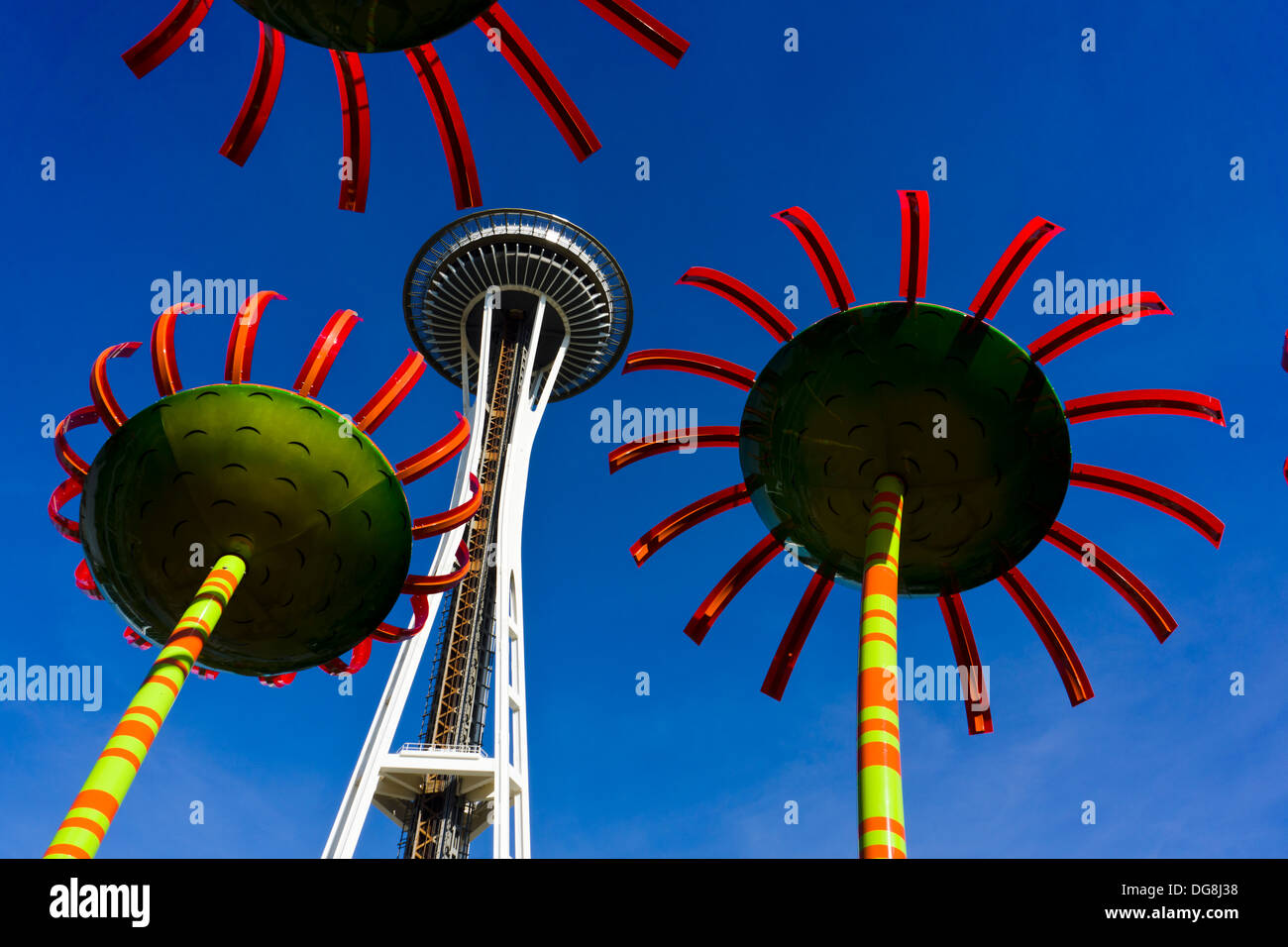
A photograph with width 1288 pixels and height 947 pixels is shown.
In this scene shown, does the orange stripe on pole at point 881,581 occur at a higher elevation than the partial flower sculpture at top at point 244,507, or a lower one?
lower

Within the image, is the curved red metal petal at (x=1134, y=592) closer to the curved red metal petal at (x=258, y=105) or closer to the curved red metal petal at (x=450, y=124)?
the curved red metal petal at (x=450, y=124)

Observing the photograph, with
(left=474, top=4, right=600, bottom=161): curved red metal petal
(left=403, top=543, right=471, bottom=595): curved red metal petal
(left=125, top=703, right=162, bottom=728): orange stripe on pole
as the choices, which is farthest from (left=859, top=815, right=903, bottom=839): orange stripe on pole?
(left=474, top=4, right=600, bottom=161): curved red metal petal

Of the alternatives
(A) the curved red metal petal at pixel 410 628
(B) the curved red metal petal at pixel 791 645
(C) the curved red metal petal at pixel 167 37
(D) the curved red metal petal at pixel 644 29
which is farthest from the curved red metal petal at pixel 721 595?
(C) the curved red metal petal at pixel 167 37

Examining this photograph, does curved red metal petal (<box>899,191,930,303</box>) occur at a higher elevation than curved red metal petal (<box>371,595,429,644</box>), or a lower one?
higher

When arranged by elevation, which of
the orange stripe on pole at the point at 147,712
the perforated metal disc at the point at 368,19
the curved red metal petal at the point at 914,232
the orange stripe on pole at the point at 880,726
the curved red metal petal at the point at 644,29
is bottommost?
the orange stripe on pole at the point at 880,726

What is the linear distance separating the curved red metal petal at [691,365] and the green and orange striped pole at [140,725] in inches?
153

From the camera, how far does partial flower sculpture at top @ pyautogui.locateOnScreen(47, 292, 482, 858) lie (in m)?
7.46

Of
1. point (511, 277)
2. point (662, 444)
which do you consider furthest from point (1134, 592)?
point (511, 277)

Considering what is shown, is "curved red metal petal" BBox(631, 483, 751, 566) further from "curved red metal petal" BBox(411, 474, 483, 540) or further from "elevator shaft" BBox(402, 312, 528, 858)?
"elevator shaft" BBox(402, 312, 528, 858)

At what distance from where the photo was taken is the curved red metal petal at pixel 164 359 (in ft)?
25.7

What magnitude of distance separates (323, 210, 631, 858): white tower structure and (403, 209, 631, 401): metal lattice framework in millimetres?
65

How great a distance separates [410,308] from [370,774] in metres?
24.5
